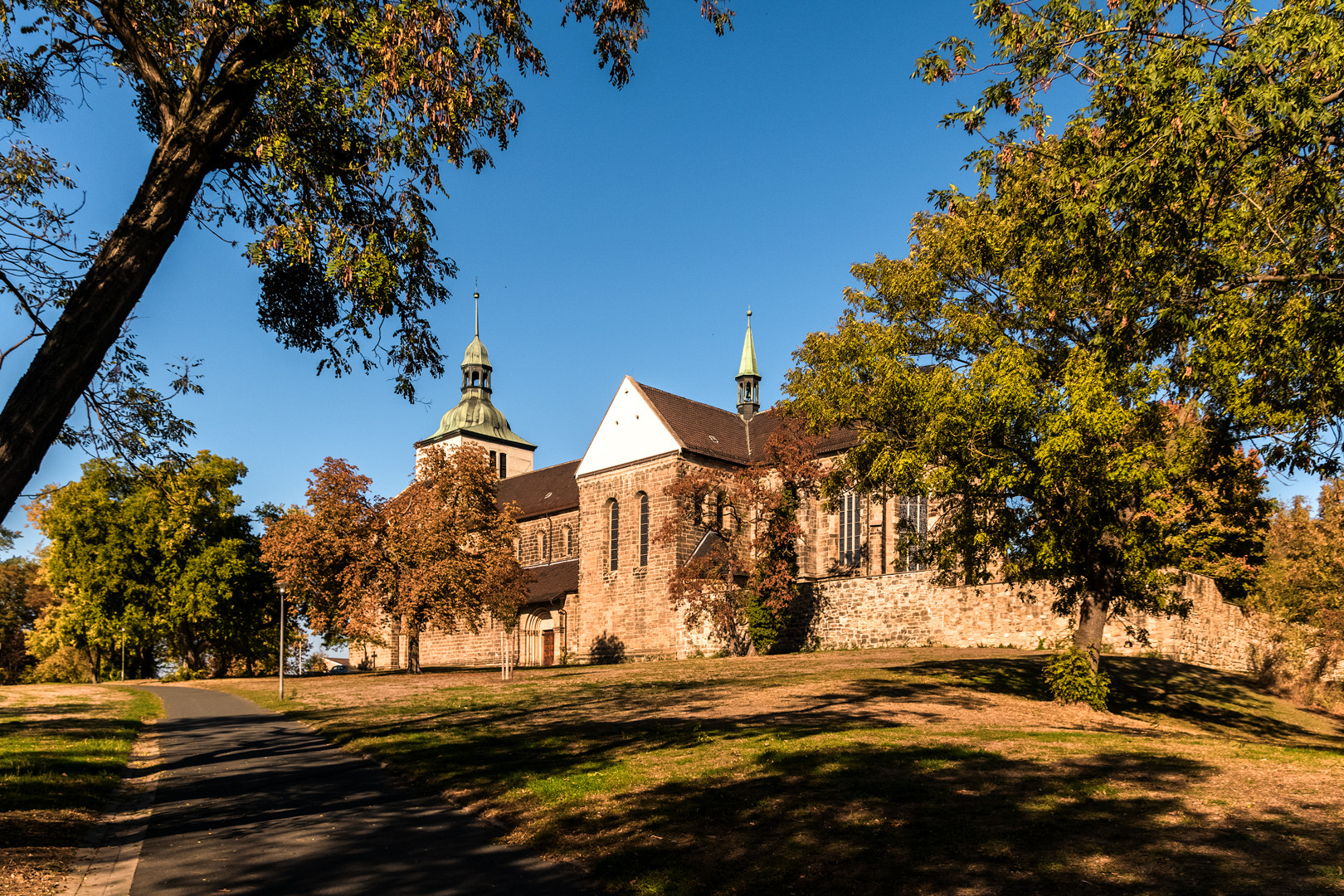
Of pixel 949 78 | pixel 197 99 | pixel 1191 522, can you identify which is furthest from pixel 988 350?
pixel 197 99

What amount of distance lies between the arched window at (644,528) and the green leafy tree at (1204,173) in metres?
29.7

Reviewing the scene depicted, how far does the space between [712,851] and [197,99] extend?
25.0 feet

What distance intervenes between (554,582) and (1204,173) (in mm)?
40844

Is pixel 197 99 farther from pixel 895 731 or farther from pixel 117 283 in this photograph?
pixel 895 731

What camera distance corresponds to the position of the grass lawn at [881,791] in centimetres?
657

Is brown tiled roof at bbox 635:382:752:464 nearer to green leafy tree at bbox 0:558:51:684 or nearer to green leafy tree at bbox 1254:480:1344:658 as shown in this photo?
green leafy tree at bbox 1254:480:1344:658

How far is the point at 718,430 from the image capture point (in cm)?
4509

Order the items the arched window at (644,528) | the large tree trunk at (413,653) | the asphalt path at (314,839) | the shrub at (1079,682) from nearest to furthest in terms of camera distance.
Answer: the asphalt path at (314,839) < the shrub at (1079,682) < the large tree trunk at (413,653) < the arched window at (644,528)

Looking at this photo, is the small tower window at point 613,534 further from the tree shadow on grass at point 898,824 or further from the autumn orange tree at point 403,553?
the tree shadow on grass at point 898,824

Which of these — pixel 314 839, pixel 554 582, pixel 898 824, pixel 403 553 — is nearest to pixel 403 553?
pixel 403 553

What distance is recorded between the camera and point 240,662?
5550 centimetres

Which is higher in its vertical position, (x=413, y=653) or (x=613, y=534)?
(x=613, y=534)

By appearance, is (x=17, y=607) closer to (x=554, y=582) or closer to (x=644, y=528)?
(x=554, y=582)

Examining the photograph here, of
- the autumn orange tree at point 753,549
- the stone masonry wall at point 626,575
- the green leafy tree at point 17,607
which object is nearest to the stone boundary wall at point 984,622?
the autumn orange tree at point 753,549
